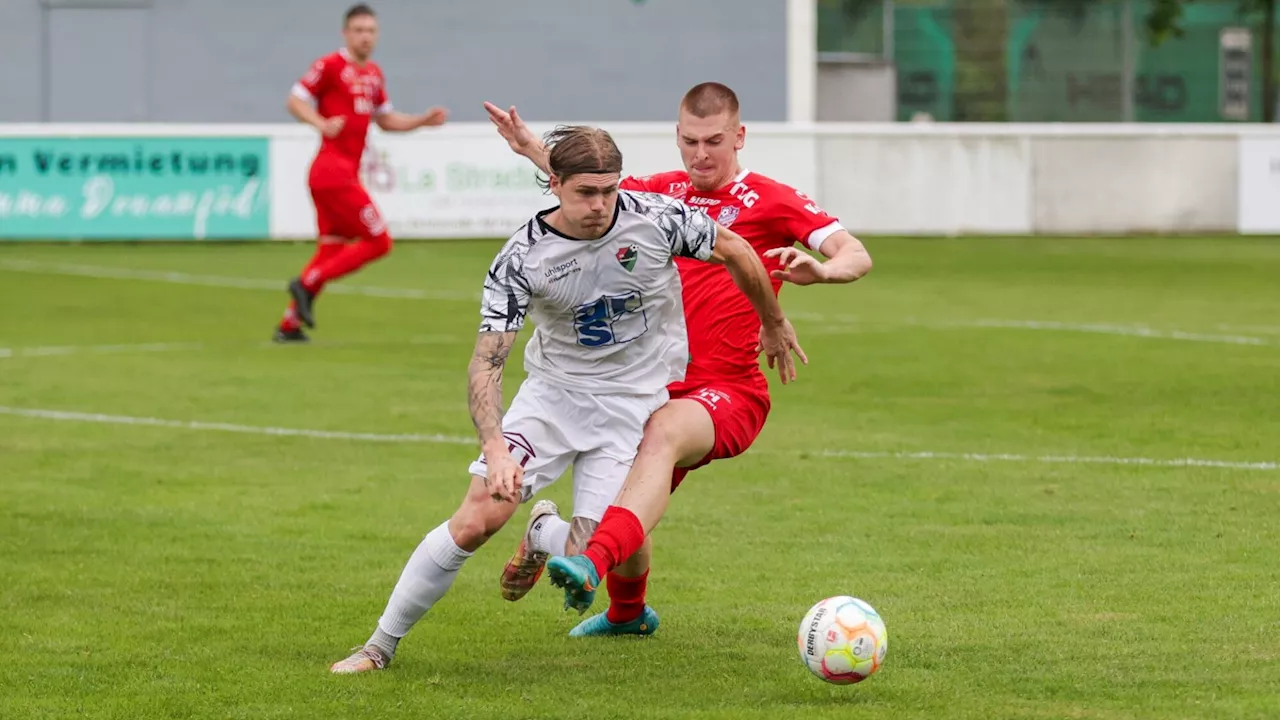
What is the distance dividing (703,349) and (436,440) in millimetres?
4528

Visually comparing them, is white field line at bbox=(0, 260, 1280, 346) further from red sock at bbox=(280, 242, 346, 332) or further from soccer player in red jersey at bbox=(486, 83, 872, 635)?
soccer player in red jersey at bbox=(486, 83, 872, 635)

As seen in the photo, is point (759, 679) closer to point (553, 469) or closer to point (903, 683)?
point (903, 683)

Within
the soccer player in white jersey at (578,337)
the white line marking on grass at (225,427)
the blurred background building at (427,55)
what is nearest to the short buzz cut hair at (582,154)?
the soccer player in white jersey at (578,337)

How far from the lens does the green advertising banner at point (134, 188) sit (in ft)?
85.9

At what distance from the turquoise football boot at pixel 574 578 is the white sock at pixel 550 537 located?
16.4 inches

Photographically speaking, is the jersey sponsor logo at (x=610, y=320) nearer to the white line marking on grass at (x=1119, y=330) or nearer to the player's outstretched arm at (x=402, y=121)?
the player's outstretched arm at (x=402, y=121)

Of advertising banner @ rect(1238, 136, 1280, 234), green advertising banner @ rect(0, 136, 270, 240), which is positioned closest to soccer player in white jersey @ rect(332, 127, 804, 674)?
green advertising banner @ rect(0, 136, 270, 240)

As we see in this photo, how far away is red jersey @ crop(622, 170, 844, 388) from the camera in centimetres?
694

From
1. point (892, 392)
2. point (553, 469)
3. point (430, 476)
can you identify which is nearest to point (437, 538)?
point (553, 469)

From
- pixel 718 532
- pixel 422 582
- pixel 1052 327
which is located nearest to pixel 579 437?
pixel 422 582

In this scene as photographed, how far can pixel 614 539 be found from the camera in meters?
6.01

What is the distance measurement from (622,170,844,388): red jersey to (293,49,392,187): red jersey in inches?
365

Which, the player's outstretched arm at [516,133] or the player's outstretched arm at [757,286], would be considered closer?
the player's outstretched arm at [757,286]

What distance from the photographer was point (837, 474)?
32.7ft
